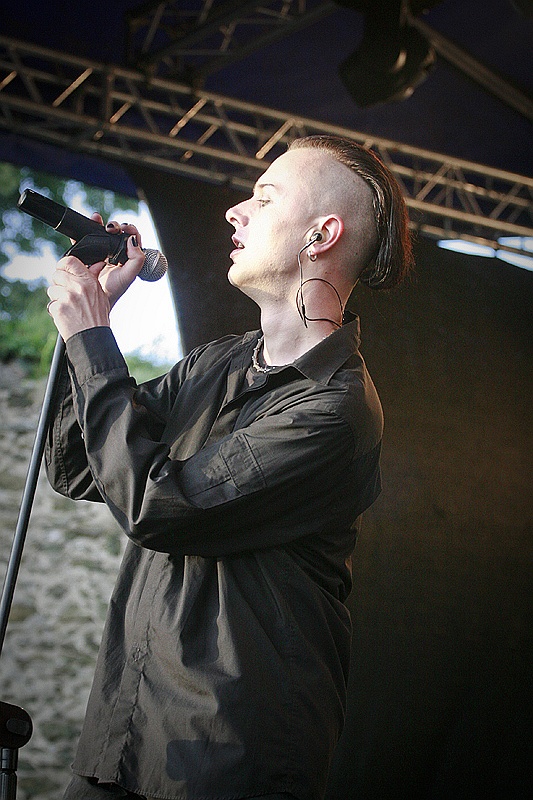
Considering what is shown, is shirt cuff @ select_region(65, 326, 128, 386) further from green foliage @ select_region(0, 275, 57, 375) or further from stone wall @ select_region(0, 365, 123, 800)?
green foliage @ select_region(0, 275, 57, 375)

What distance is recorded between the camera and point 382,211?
162cm

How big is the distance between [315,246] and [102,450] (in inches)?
21.4

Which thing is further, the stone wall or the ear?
the stone wall

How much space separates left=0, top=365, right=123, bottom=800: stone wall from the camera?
191 inches

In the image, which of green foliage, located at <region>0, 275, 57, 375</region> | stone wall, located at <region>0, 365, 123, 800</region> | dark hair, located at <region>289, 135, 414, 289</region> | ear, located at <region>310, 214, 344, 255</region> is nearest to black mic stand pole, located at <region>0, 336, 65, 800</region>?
ear, located at <region>310, 214, 344, 255</region>

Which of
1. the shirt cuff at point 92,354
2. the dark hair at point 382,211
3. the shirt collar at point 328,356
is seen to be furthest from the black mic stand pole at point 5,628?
the dark hair at point 382,211

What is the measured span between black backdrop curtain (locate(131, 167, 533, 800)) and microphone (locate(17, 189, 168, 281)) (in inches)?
52.4

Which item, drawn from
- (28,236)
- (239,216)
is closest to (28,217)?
(28,236)

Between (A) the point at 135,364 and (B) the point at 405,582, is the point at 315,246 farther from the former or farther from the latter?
(A) the point at 135,364

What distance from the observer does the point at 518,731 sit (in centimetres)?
297

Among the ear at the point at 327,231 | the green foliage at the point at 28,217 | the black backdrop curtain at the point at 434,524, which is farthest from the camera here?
the green foliage at the point at 28,217

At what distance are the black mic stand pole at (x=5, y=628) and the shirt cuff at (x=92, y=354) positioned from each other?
4 cm

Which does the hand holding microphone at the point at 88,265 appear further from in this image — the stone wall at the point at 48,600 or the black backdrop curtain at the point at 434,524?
the stone wall at the point at 48,600

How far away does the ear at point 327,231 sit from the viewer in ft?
5.08
